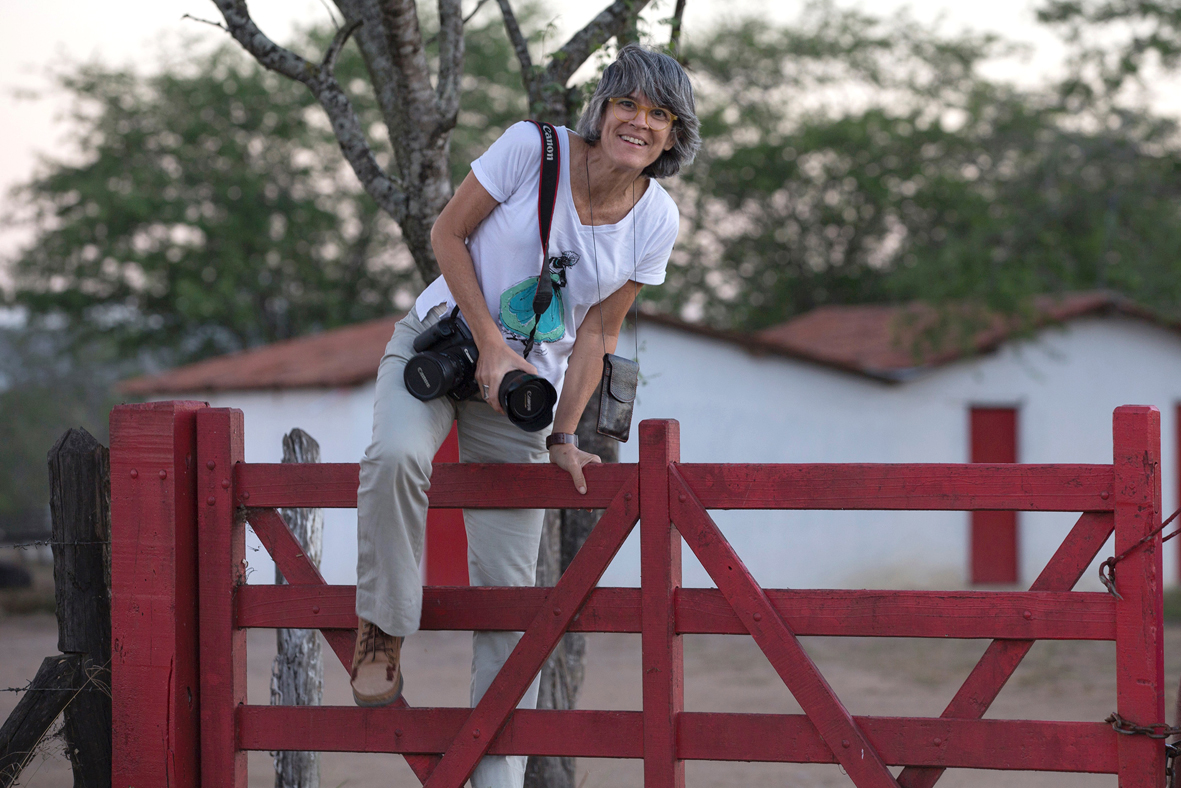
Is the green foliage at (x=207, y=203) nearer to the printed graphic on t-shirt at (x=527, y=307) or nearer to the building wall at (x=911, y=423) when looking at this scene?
the building wall at (x=911, y=423)

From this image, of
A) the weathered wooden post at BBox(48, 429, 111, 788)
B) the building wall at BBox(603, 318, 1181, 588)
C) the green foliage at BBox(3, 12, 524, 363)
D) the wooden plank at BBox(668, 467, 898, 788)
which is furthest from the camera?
the green foliage at BBox(3, 12, 524, 363)

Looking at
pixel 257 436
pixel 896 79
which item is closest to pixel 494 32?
pixel 896 79

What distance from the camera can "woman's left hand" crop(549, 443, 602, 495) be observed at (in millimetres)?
2900

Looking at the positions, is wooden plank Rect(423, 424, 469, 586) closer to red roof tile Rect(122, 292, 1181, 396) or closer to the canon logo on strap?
red roof tile Rect(122, 292, 1181, 396)

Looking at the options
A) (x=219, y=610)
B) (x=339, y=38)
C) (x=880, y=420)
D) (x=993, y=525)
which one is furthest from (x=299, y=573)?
(x=993, y=525)

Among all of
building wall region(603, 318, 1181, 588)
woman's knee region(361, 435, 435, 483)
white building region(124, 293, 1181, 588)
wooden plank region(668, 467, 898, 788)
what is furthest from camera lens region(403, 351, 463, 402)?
building wall region(603, 318, 1181, 588)

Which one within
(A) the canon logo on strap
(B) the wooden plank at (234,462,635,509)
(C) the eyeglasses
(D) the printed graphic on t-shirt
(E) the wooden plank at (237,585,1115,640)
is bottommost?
(E) the wooden plank at (237,585,1115,640)

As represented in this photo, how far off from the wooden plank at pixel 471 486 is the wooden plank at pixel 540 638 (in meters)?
0.07

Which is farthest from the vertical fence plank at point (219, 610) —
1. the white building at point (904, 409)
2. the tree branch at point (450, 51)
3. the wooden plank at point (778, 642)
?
the white building at point (904, 409)

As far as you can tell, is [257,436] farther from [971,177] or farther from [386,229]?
[971,177]

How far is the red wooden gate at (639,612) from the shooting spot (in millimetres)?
2732

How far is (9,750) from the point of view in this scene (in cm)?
316

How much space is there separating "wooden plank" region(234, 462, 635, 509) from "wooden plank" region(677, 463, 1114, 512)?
22 centimetres

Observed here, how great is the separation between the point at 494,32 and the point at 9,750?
20.0 m
